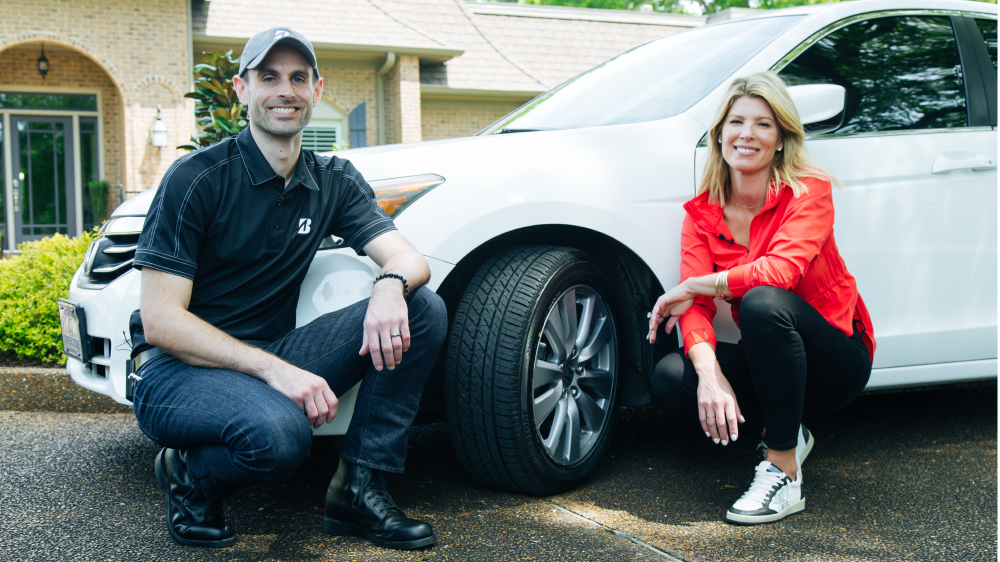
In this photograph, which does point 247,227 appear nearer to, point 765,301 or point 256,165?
point 256,165

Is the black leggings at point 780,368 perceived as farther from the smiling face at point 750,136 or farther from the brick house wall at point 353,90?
the brick house wall at point 353,90

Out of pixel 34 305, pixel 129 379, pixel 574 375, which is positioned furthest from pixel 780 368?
pixel 34 305

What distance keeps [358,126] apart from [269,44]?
12509 mm

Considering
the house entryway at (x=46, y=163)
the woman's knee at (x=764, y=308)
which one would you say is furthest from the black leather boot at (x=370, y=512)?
the house entryway at (x=46, y=163)

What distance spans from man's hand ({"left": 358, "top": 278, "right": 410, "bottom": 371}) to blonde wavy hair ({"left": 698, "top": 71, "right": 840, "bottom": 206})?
41.5 inches

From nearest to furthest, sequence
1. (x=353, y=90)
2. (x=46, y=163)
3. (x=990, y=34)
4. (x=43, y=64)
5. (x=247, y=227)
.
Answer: (x=247, y=227) < (x=990, y=34) < (x=43, y=64) < (x=46, y=163) < (x=353, y=90)

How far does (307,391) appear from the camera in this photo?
2.07m

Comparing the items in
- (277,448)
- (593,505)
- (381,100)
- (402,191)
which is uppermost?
(381,100)

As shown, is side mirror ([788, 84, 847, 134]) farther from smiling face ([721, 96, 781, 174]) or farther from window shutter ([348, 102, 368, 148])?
window shutter ([348, 102, 368, 148])

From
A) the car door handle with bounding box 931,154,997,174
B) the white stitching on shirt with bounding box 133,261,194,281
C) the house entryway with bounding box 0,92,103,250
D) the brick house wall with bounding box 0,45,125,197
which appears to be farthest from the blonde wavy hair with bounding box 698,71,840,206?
the house entryway with bounding box 0,92,103,250

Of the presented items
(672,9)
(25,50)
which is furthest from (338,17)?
(672,9)

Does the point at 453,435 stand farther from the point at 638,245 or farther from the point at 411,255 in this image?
the point at 638,245

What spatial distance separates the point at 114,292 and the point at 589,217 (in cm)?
146

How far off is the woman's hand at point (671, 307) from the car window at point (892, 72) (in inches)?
37.4
